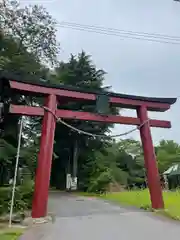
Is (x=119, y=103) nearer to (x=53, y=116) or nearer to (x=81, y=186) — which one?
(x=53, y=116)

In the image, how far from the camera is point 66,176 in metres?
28.6

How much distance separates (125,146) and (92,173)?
2248cm

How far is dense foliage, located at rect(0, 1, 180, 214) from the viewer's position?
1417cm

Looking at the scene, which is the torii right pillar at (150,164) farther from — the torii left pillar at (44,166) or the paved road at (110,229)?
the torii left pillar at (44,166)

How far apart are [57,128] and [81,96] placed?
16808 mm

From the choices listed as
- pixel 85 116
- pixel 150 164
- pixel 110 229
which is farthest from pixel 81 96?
pixel 110 229

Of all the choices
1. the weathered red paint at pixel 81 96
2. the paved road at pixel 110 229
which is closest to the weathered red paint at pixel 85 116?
the weathered red paint at pixel 81 96

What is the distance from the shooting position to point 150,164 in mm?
11453

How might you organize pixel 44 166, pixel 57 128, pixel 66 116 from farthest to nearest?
pixel 57 128 → pixel 66 116 → pixel 44 166

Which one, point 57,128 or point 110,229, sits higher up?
point 57,128

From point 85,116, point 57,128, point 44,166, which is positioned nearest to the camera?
point 44,166

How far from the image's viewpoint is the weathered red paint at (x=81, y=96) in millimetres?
10445

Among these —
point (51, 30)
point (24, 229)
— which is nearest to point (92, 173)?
point (51, 30)

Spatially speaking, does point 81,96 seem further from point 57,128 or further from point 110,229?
point 57,128
